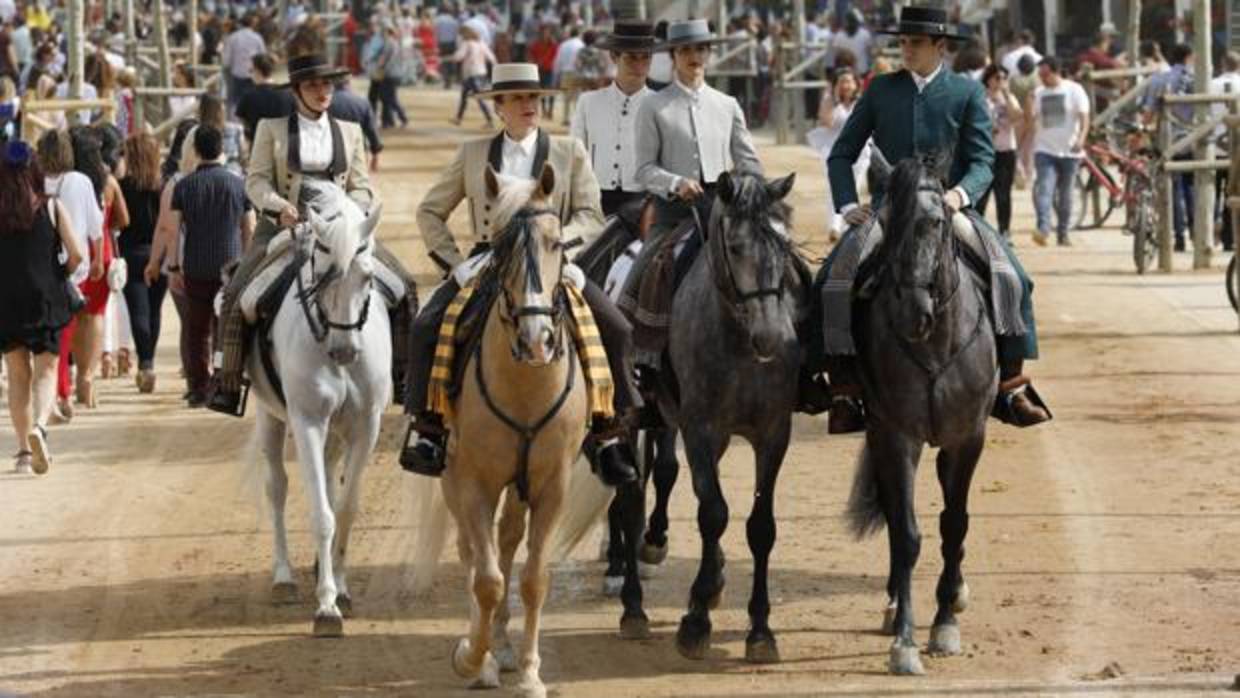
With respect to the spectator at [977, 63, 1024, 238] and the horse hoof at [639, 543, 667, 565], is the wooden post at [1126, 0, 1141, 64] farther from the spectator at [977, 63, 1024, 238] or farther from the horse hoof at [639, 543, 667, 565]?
the horse hoof at [639, 543, 667, 565]

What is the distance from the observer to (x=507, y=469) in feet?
38.8

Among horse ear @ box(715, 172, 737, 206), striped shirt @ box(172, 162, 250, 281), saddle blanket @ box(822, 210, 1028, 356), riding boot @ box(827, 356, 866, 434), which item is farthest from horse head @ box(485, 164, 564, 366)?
striped shirt @ box(172, 162, 250, 281)

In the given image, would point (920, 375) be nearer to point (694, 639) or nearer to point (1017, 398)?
point (1017, 398)

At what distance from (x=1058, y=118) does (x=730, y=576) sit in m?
18.6

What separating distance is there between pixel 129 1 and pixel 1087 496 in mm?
31076

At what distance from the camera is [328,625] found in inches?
517

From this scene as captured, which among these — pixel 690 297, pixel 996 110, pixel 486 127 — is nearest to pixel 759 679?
pixel 690 297

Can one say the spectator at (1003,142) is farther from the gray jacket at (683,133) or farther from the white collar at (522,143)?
the white collar at (522,143)

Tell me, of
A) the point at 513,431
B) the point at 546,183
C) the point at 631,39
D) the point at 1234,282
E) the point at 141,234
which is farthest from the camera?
the point at 1234,282

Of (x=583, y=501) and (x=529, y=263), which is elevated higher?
(x=529, y=263)

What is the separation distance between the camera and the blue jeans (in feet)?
106

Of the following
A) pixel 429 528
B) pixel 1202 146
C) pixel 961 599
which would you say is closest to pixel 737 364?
pixel 961 599

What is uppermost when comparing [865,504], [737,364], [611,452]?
[737,364]

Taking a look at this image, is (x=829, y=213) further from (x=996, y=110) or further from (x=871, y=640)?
(x=871, y=640)
